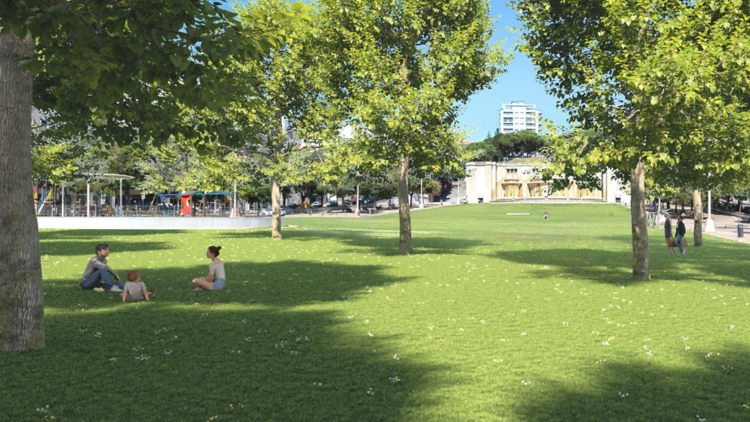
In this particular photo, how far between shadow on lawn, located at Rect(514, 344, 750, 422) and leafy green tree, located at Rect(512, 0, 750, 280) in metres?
6.80

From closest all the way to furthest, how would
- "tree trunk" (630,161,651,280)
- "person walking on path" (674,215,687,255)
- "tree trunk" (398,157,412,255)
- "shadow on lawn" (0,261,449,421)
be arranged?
1. "shadow on lawn" (0,261,449,421)
2. "tree trunk" (630,161,651,280)
3. "tree trunk" (398,157,412,255)
4. "person walking on path" (674,215,687,255)

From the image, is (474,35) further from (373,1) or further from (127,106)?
(127,106)

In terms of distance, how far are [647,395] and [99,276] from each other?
40.4 ft

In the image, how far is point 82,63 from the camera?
727 centimetres

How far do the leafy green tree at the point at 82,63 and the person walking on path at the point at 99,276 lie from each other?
6.03 meters

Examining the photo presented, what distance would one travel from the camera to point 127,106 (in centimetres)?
1070

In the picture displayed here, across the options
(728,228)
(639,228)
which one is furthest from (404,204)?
(728,228)

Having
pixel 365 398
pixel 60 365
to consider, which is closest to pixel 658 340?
pixel 365 398

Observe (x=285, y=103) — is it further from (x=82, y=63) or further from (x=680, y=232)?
(x=82, y=63)

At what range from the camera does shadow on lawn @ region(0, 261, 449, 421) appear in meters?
6.55

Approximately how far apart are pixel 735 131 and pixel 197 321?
486 inches

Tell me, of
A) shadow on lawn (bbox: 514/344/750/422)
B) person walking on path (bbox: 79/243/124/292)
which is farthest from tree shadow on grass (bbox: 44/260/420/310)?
shadow on lawn (bbox: 514/344/750/422)

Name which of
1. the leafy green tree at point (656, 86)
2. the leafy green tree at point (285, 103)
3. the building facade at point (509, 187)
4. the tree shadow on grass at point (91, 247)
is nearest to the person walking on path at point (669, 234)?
the leafy green tree at point (656, 86)

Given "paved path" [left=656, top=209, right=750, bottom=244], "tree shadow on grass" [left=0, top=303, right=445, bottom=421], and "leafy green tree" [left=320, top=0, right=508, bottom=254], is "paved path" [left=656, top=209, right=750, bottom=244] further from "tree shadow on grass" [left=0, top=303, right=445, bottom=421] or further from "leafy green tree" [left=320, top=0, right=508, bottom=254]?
"tree shadow on grass" [left=0, top=303, right=445, bottom=421]
